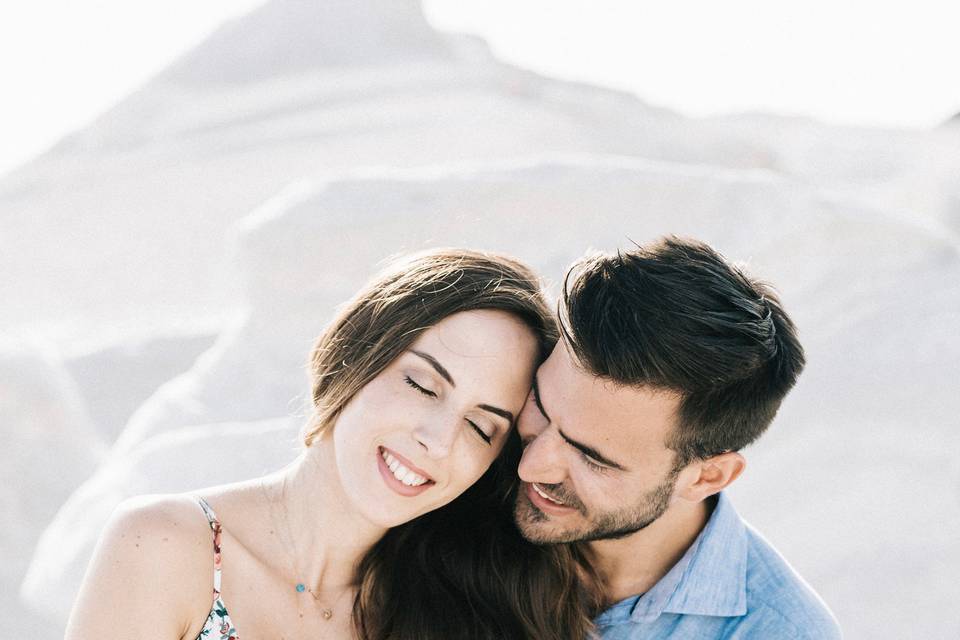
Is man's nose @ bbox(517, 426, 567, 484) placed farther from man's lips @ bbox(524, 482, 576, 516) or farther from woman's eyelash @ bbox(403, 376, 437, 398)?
woman's eyelash @ bbox(403, 376, 437, 398)

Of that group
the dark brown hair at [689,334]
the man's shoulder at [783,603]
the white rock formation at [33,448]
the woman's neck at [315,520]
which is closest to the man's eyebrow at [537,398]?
the dark brown hair at [689,334]

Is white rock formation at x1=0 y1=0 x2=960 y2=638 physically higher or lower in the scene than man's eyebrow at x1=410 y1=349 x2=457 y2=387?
lower

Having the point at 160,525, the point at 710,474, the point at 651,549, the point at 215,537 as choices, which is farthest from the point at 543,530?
the point at 160,525

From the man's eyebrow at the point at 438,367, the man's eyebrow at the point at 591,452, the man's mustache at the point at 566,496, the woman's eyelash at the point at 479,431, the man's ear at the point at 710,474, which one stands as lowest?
the man's mustache at the point at 566,496

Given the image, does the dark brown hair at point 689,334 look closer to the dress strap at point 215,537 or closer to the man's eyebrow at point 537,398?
the man's eyebrow at point 537,398

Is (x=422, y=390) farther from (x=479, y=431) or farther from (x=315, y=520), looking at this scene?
(x=315, y=520)

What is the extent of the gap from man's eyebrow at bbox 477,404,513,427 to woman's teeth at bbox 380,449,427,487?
0.66ft

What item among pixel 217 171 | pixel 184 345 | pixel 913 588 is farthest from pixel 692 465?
pixel 217 171

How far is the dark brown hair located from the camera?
2.21 meters

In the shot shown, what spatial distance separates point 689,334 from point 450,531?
0.84 metres

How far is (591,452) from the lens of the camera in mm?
2334

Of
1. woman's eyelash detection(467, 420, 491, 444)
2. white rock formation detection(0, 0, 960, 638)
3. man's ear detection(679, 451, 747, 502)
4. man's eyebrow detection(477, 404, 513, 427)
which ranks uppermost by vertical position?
man's eyebrow detection(477, 404, 513, 427)

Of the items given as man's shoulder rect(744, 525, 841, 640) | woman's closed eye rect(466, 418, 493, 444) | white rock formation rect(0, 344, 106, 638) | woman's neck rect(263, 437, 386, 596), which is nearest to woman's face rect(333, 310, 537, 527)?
woman's closed eye rect(466, 418, 493, 444)

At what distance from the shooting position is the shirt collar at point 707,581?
2.38 m
